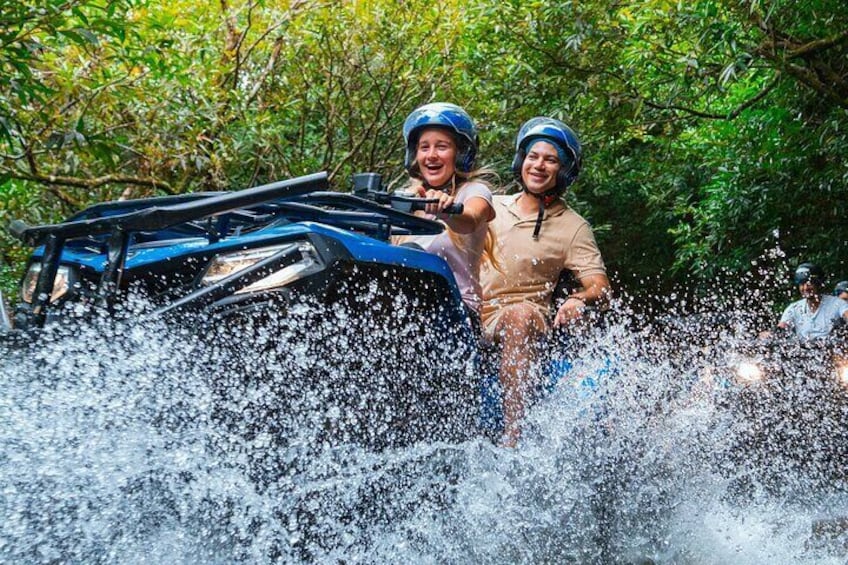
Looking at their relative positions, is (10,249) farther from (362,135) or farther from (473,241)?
(362,135)

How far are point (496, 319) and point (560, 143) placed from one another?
3.40 feet

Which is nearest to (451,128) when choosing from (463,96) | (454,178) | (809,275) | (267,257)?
(454,178)

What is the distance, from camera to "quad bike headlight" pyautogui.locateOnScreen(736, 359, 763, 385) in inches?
346

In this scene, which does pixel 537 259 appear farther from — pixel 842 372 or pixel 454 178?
pixel 842 372

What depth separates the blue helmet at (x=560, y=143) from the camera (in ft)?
17.3

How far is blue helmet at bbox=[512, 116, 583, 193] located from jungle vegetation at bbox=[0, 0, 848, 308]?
2.73 metres

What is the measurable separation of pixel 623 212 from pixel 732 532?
664 inches

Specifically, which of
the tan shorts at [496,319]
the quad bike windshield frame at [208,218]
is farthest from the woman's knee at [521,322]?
the quad bike windshield frame at [208,218]

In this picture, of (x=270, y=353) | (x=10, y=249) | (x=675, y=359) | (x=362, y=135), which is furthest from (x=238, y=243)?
(x=362, y=135)

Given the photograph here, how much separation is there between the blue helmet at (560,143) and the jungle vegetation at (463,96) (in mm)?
2728

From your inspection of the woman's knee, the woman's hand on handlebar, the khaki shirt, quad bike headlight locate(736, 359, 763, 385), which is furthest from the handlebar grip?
quad bike headlight locate(736, 359, 763, 385)

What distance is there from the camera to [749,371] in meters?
9.17

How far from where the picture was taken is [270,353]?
10.3 ft

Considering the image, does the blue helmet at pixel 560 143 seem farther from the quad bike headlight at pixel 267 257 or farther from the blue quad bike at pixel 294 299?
the quad bike headlight at pixel 267 257
